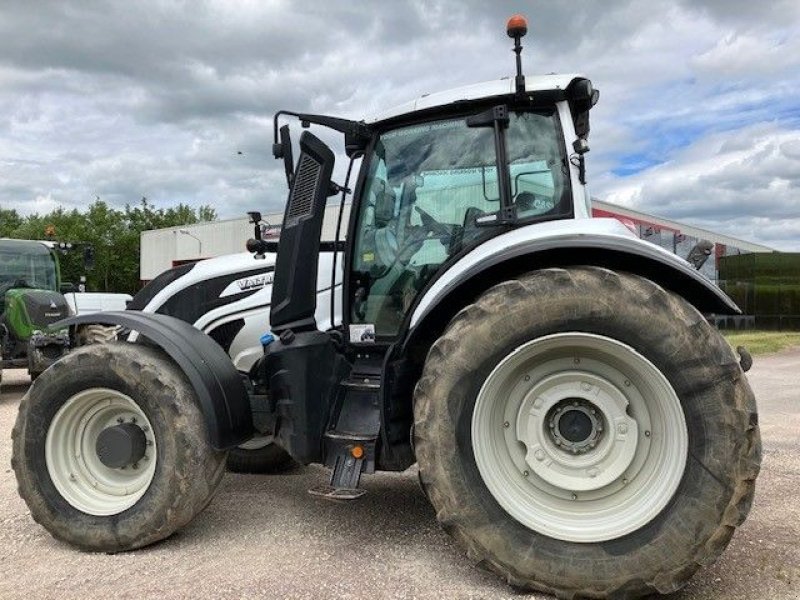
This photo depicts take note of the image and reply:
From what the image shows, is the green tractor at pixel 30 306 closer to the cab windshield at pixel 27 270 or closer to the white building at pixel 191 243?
the cab windshield at pixel 27 270

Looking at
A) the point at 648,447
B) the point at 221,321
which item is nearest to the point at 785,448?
the point at 648,447

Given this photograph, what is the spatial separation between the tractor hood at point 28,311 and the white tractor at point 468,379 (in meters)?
7.77

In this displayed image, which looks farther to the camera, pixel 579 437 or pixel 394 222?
pixel 394 222

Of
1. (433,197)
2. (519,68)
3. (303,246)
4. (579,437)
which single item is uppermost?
(519,68)

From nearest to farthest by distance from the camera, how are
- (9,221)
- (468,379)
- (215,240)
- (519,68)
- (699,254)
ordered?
(468,379)
(519,68)
(699,254)
(215,240)
(9,221)

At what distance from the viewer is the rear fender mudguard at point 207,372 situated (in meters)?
3.66

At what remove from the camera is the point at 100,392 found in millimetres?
3877

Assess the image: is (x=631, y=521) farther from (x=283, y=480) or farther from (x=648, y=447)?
(x=283, y=480)

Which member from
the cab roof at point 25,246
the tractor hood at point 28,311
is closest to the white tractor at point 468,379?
the tractor hood at point 28,311

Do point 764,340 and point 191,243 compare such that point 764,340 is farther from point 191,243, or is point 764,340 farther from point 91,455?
point 191,243

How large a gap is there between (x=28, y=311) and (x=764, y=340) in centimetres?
1657

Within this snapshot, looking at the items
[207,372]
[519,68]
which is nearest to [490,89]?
[519,68]

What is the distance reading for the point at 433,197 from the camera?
3.80 meters

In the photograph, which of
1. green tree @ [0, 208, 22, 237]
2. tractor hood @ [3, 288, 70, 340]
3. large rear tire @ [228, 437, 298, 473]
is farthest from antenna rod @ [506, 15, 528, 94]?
green tree @ [0, 208, 22, 237]
